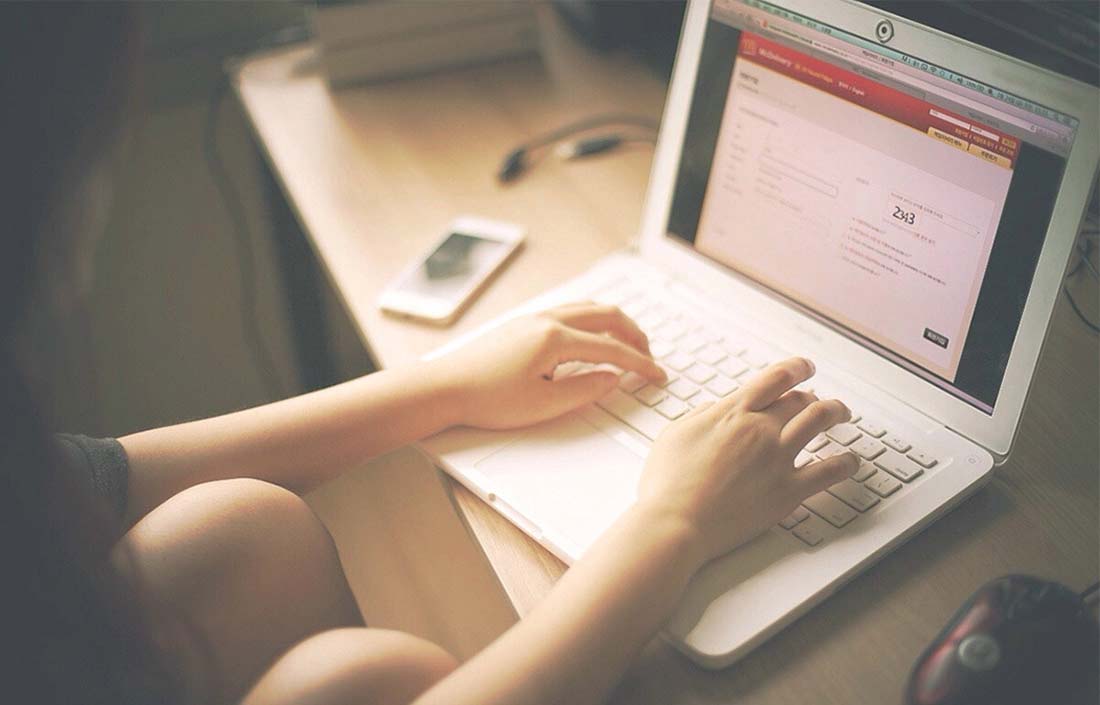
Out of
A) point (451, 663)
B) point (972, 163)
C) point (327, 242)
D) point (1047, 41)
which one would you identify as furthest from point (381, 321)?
point (1047, 41)

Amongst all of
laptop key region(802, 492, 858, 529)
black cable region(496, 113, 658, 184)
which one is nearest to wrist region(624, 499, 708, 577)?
laptop key region(802, 492, 858, 529)

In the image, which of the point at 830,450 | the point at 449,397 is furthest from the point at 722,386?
the point at 449,397

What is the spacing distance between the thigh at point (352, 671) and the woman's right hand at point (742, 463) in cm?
18

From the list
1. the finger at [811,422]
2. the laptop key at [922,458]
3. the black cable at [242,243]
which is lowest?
the black cable at [242,243]

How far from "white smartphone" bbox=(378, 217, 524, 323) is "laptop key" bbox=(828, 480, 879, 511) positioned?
0.40 metres

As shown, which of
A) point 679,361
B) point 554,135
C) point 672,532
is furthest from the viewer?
point 554,135

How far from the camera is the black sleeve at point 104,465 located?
0.67 meters

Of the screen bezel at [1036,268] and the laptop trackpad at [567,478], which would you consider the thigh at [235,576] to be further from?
the screen bezel at [1036,268]

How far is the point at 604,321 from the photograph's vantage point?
826mm

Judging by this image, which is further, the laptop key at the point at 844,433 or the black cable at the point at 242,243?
the black cable at the point at 242,243

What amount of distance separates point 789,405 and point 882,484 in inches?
3.4

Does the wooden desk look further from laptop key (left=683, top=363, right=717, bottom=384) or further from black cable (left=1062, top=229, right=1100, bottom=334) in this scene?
laptop key (left=683, top=363, right=717, bottom=384)

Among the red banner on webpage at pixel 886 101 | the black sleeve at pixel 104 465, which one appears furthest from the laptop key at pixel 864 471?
the black sleeve at pixel 104 465

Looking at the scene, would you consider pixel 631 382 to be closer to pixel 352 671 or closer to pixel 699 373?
pixel 699 373
